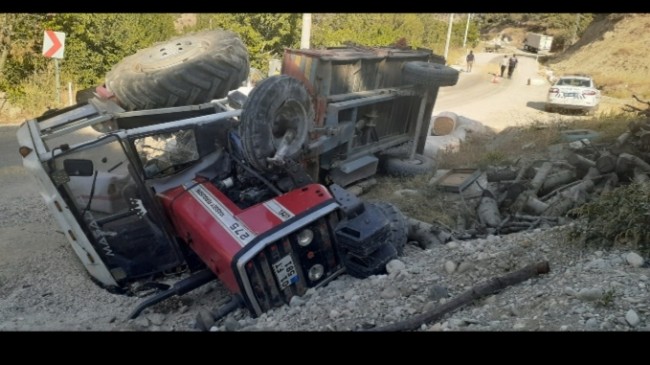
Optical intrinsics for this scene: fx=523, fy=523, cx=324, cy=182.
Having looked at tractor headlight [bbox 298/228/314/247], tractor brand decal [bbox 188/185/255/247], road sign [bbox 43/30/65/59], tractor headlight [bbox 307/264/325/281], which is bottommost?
tractor headlight [bbox 307/264/325/281]

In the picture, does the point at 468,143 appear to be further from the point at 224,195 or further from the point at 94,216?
the point at 94,216

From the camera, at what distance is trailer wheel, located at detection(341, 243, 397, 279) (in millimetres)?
4830

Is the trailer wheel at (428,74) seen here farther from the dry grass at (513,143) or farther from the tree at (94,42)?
the tree at (94,42)

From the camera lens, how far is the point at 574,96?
16.9m

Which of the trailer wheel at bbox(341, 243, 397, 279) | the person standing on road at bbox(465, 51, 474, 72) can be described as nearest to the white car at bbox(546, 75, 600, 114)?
the person standing on road at bbox(465, 51, 474, 72)

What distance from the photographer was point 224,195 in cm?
475

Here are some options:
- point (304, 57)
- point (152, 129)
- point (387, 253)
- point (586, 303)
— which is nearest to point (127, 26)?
point (304, 57)

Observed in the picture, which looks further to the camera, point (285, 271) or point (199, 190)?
point (199, 190)

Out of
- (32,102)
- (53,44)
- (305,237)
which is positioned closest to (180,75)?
(305,237)

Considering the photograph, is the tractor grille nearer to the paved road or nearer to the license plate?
the license plate

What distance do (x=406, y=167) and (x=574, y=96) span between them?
10.9 meters

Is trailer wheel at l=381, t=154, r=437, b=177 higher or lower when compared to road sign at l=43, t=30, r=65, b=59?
lower

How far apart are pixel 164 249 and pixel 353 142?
395cm

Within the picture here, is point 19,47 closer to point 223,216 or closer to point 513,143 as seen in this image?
point 223,216
